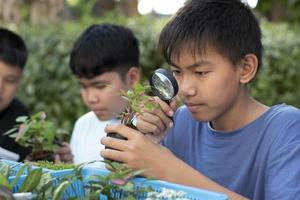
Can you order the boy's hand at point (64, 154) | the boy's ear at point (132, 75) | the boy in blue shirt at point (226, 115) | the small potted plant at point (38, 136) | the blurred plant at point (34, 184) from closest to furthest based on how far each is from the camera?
the blurred plant at point (34, 184) < the boy in blue shirt at point (226, 115) < the small potted plant at point (38, 136) < the boy's hand at point (64, 154) < the boy's ear at point (132, 75)

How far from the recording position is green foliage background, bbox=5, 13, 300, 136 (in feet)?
14.9

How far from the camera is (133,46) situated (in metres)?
2.68

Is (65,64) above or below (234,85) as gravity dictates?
below

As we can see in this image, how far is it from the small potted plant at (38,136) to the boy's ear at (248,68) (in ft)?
2.25

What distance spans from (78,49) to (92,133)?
392 mm

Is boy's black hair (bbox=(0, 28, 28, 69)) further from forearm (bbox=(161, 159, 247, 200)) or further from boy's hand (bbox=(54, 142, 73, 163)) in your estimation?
forearm (bbox=(161, 159, 247, 200))

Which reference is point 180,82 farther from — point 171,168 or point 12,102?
point 12,102

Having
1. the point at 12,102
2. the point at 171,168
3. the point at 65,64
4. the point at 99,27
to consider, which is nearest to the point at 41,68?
the point at 65,64

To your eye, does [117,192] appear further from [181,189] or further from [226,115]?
A: [226,115]

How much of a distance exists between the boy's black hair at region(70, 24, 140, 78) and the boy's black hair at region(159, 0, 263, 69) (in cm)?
74

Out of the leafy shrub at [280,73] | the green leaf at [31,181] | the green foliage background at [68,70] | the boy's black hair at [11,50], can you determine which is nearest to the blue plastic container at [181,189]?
the green leaf at [31,181]

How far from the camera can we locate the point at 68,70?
4488 millimetres

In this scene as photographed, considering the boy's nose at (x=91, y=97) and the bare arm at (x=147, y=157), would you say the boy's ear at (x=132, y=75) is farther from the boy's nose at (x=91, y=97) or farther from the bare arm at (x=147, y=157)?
the bare arm at (x=147, y=157)

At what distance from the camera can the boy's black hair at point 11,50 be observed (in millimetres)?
2803
